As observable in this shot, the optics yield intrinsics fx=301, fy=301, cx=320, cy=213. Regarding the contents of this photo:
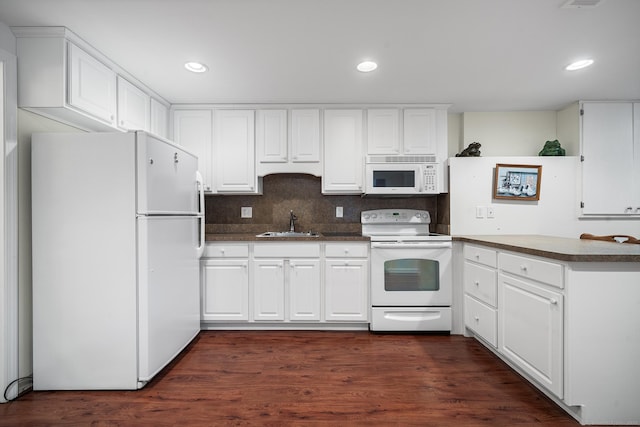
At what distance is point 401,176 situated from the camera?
3.15 meters

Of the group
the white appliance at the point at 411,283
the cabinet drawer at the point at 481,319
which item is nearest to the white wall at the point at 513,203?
A: the white appliance at the point at 411,283

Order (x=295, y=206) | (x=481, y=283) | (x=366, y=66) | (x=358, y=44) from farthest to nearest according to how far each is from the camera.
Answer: (x=295, y=206), (x=481, y=283), (x=366, y=66), (x=358, y=44)

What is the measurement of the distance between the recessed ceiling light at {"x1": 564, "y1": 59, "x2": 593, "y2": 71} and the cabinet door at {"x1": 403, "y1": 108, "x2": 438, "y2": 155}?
3.64ft

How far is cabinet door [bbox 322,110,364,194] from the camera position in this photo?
125 inches

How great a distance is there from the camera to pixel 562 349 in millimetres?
1607

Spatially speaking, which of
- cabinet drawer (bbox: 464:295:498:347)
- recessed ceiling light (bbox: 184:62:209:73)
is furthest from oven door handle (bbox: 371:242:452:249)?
recessed ceiling light (bbox: 184:62:209:73)

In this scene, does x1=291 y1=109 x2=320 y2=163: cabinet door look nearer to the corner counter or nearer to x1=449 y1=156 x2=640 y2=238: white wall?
x1=449 y1=156 x2=640 y2=238: white wall

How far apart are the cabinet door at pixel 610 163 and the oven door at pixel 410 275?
1690 millimetres

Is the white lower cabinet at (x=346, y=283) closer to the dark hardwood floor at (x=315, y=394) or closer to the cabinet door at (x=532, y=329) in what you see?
the dark hardwood floor at (x=315, y=394)

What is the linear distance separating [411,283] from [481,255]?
68 cm

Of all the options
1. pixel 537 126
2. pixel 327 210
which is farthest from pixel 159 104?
pixel 537 126

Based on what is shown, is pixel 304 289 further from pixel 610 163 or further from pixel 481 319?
pixel 610 163

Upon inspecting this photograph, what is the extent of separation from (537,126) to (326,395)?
3588 millimetres

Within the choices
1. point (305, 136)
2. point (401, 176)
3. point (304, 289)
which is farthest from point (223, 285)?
point (401, 176)
